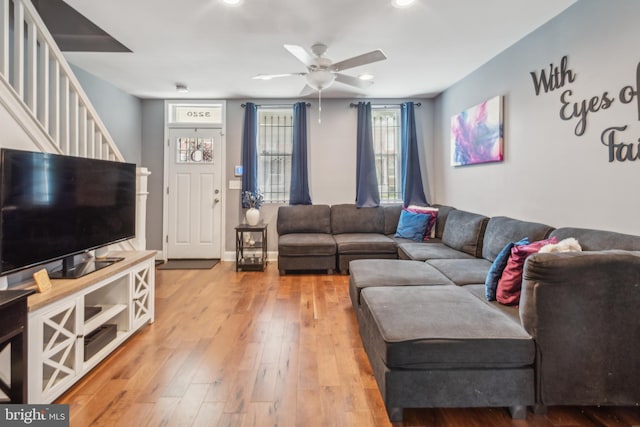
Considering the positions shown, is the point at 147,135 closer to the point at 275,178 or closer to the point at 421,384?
the point at 275,178

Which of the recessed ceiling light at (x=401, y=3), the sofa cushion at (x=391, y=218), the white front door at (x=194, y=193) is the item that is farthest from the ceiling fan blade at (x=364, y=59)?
the white front door at (x=194, y=193)

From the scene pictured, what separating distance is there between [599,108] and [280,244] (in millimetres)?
3448

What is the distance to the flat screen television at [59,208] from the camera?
1.65 m

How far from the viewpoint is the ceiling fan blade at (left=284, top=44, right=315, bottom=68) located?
256cm

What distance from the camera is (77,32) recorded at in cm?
331

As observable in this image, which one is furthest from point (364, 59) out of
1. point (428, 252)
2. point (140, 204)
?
point (140, 204)

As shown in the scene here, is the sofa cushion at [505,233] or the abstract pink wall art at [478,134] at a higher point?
the abstract pink wall art at [478,134]

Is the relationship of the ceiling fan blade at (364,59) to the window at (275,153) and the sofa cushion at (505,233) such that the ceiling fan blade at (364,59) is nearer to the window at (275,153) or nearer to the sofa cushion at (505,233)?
the sofa cushion at (505,233)

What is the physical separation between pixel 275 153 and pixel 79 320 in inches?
149

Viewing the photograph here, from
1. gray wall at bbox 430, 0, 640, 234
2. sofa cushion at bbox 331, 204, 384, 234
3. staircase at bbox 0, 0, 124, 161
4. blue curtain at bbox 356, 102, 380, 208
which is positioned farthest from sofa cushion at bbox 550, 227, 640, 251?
staircase at bbox 0, 0, 124, 161

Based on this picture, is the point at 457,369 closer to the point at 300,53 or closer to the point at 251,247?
the point at 300,53

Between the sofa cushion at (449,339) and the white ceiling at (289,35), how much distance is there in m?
2.25

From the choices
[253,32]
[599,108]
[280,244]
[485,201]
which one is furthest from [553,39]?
[280,244]

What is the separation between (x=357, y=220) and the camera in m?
4.98
